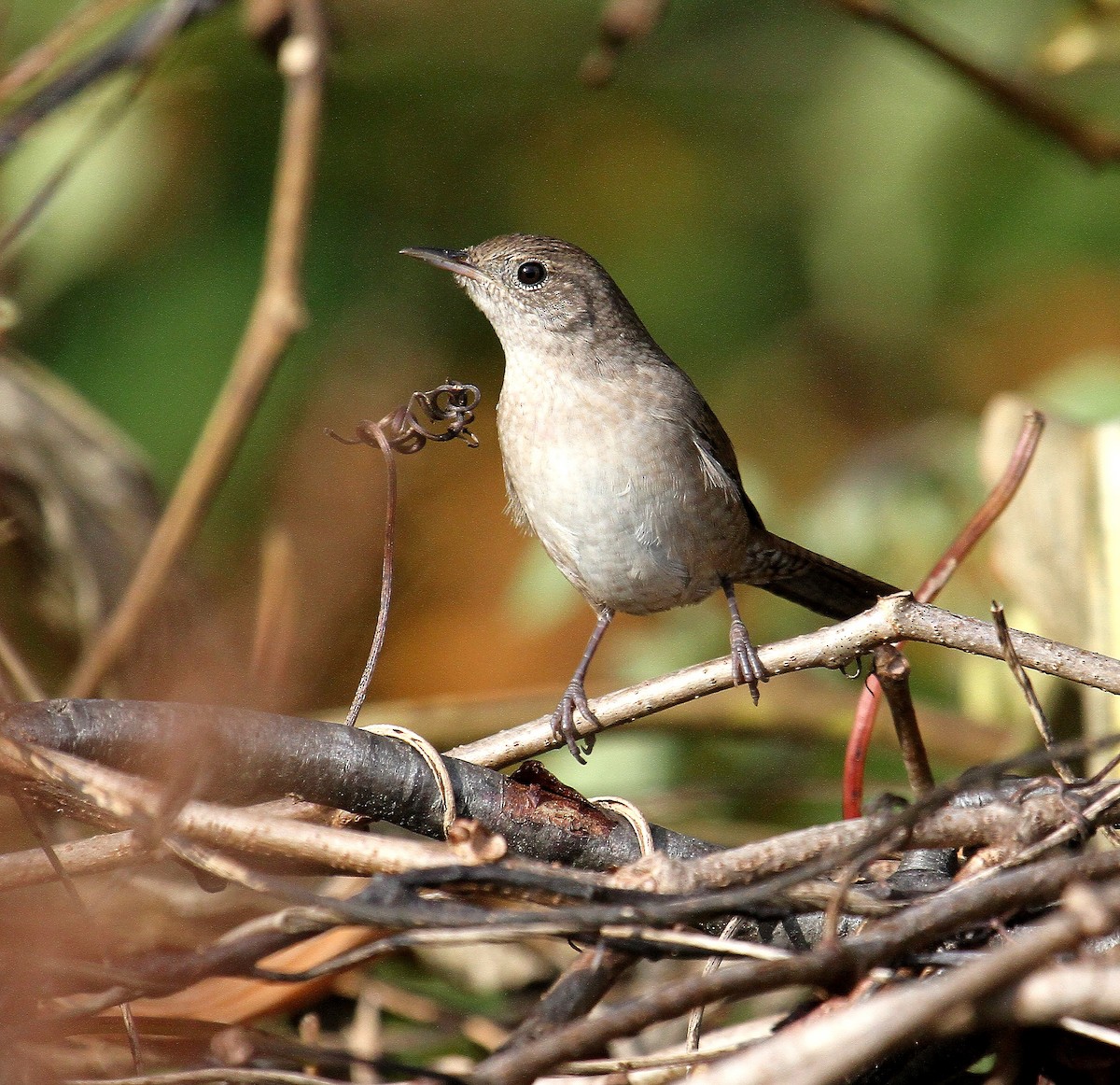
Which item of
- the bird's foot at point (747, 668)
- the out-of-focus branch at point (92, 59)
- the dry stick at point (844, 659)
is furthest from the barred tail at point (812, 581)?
the out-of-focus branch at point (92, 59)

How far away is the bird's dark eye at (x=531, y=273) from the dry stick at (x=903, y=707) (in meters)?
1.97

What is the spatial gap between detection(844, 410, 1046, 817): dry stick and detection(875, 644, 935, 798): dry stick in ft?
0.53

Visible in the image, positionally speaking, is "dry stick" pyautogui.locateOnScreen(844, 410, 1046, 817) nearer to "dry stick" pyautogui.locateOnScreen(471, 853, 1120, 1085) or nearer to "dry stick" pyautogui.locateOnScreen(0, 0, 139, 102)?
"dry stick" pyautogui.locateOnScreen(471, 853, 1120, 1085)

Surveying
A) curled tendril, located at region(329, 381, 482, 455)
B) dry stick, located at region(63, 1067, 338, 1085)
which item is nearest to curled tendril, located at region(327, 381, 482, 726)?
curled tendril, located at region(329, 381, 482, 455)

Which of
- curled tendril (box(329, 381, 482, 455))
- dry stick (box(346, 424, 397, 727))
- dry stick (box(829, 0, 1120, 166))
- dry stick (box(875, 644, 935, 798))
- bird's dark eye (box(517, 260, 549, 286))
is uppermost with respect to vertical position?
dry stick (box(829, 0, 1120, 166))

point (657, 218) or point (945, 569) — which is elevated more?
point (657, 218)

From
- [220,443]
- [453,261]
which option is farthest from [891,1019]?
[453,261]

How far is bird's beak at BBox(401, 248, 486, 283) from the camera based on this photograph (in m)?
3.66

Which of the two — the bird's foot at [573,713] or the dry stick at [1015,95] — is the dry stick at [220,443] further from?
the dry stick at [1015,95]

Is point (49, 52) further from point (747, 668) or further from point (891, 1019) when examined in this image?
point (891, 1019)

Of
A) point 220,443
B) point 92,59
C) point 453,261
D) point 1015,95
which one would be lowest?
point 220,443

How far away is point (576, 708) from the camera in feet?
9.60

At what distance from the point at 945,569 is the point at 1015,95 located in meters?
1.95

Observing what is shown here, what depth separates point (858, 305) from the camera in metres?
4.76
